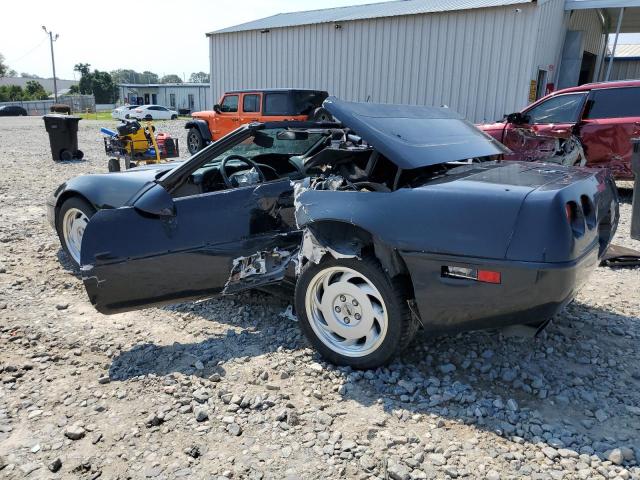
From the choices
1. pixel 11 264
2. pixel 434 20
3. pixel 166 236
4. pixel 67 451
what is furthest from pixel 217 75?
pixel 67 451

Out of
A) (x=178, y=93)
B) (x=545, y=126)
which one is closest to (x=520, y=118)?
(x=545, y=126)

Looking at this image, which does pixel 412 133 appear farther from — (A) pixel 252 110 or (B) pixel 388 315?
(A) pixel 252 110

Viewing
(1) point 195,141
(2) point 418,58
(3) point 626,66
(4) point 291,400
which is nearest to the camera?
(4) point 291,400

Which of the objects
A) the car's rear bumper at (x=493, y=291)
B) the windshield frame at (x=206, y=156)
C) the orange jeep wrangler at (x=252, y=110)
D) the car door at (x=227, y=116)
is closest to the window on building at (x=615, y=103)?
the orange jeep wrangler at (x=252, y=110)

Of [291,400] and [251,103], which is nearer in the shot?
[291,400]

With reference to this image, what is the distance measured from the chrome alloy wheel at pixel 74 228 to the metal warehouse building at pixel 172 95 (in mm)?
46457

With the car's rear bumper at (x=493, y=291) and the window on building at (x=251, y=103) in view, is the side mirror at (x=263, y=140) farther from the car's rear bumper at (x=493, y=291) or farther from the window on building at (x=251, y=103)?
the window on building at (x=251, y=103)

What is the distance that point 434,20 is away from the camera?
45.5 ft

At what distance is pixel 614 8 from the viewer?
1391cm

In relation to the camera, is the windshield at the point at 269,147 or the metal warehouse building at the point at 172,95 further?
the metal warehouse building at the point at 172,95

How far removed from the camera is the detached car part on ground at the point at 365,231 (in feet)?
7.95

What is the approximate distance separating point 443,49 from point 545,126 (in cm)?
663

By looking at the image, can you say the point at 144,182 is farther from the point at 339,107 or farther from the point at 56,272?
the point at 339,107

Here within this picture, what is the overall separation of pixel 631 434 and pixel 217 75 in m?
20.1
